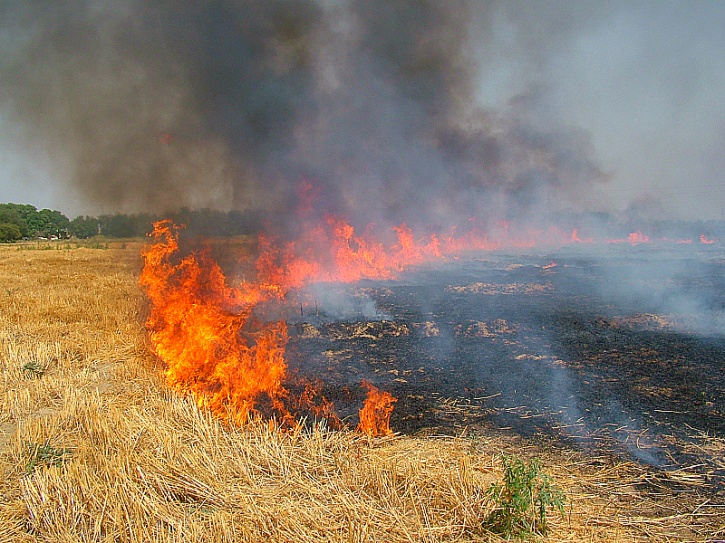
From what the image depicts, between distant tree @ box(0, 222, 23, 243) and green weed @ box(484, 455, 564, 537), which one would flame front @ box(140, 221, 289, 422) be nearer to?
green weed @ box(484, 455, 564, 537)

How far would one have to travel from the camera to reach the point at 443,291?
1709cm

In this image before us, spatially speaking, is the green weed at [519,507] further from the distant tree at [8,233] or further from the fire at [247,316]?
the distant tree at [8,233]

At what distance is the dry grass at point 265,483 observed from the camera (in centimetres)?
354

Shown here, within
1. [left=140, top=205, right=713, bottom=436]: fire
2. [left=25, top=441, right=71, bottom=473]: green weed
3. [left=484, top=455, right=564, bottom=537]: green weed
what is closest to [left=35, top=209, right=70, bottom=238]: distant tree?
[left=140, top=205, right=713, bottom=436]: fire

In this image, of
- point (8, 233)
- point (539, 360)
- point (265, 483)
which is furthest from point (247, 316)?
point (8, 233)

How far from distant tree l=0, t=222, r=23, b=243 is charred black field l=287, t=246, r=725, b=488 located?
5260 centimetres

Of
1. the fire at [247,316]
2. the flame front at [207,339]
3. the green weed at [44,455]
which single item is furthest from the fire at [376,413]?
the green weed at [44,455]

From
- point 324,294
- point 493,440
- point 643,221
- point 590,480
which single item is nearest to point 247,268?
point 324,294

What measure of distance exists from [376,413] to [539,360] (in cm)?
406

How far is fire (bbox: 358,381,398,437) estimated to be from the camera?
557cm

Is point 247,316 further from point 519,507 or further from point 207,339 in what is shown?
point 519,507

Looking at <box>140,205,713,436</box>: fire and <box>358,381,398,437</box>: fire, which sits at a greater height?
<box>140,205,713,436</box>: fire

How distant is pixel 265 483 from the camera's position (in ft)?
13.7

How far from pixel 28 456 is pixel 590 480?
5651 millimetres
